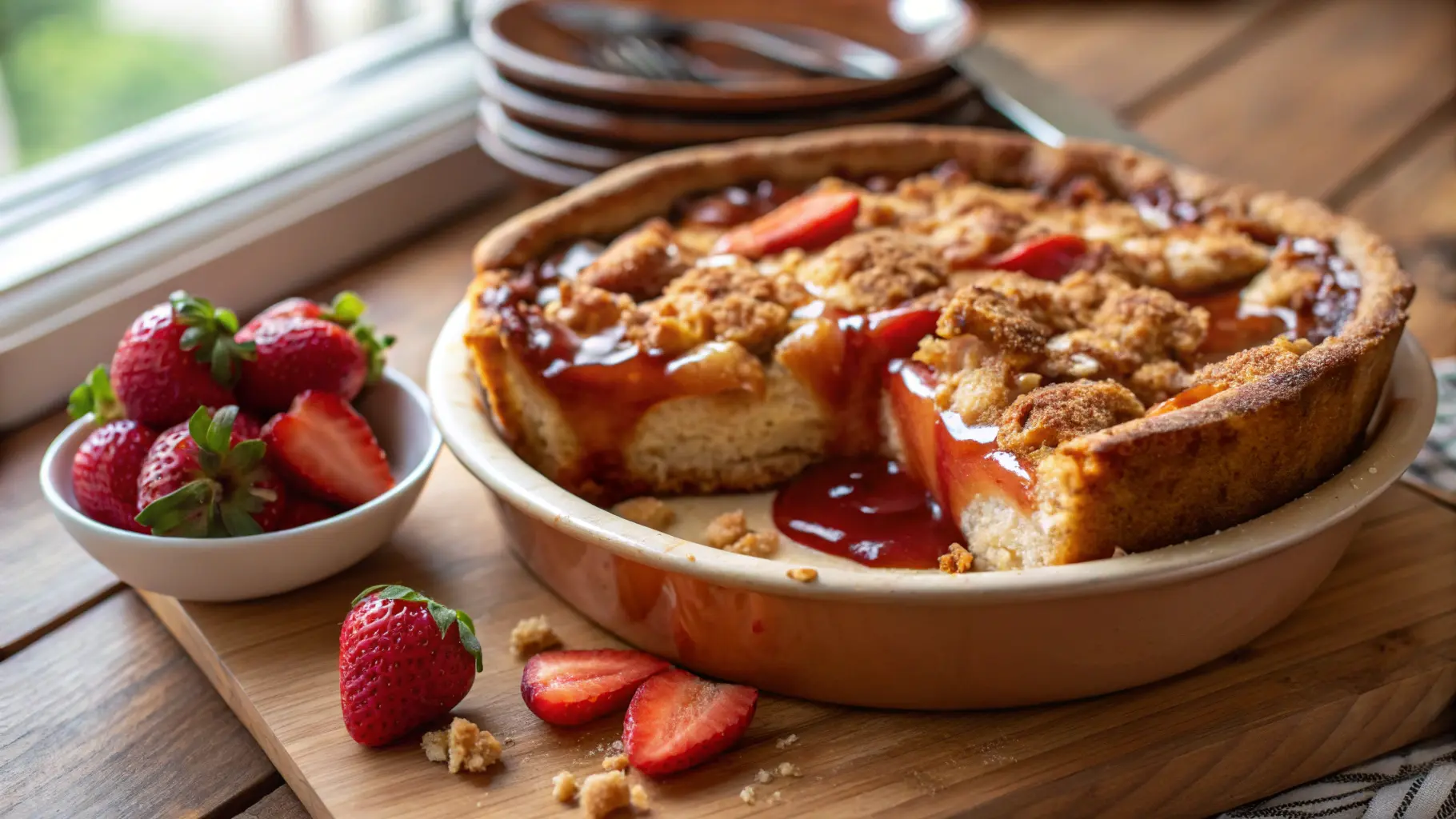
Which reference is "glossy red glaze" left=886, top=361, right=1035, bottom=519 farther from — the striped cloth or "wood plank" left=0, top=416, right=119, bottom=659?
"wood plank" left=0, top=416, right=119, bottom=659

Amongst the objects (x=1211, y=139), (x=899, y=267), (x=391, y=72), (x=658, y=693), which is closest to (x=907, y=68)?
(x=899, y=267)

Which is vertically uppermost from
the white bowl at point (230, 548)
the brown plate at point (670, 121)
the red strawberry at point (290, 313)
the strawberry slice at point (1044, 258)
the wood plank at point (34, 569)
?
the strawberry slice at point (1044, 258)

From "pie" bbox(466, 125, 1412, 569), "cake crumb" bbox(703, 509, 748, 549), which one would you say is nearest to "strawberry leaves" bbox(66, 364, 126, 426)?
"pie" bbox(466, 125, 1412, 569)

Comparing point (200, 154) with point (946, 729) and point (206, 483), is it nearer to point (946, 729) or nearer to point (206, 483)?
point (206, 483)

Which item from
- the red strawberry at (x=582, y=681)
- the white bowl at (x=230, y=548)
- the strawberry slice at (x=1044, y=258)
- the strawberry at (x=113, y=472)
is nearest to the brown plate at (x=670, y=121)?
the strawberry slice at (x=1044, y=258)

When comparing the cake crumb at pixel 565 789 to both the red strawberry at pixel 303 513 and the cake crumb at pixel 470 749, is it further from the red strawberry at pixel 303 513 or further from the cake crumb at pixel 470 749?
→ the red strawberry at pixel 303 513

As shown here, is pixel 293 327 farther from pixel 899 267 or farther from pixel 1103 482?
pixel 1103 482
